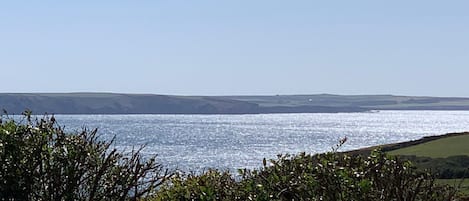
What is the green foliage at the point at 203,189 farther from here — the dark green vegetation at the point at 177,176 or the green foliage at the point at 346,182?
the green foliage at the point at 346,182

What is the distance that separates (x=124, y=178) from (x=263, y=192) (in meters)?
4.95

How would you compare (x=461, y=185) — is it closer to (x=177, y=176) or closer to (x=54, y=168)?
(x=177, y=176)

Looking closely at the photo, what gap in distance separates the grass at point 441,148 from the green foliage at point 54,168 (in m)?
47.4

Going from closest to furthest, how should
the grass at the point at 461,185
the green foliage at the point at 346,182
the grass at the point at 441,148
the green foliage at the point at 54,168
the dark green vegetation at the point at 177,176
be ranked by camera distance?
1. the green foliage at the point at 346,182
2. the dark green vegetation at the point at 177,176
3. the grass at the point at 461,185
4. the green foliage at the point at 54,168
5. the grass at the point at 441,148

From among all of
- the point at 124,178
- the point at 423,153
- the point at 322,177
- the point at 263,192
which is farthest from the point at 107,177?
the point at 423,153

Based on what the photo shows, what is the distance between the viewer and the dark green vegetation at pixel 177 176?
10.5m

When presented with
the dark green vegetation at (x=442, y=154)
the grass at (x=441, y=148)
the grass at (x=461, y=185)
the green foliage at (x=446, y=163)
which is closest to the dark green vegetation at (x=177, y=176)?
the grass at (x=461, y=185)

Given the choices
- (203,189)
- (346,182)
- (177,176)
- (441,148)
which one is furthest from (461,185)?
(441,148)

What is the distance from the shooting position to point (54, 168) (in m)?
14.5

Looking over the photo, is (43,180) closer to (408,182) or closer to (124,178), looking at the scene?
(124,178)

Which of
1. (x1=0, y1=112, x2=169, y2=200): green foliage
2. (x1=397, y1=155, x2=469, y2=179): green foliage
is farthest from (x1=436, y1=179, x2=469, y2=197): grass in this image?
(x1=397, y1=155, x2=469, y2=179): green foliage

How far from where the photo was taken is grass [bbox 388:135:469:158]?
212 ft

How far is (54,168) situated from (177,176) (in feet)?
13.5

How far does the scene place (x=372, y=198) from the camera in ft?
33.1
